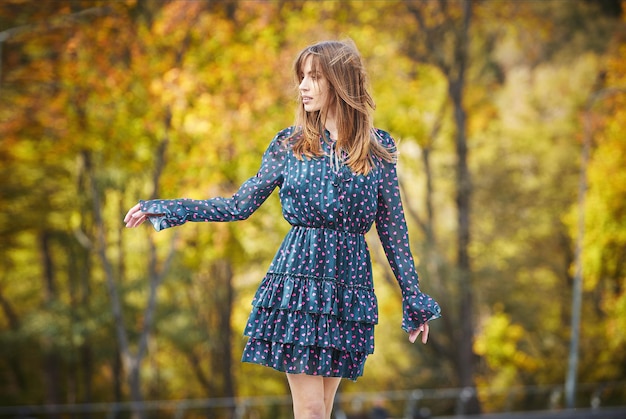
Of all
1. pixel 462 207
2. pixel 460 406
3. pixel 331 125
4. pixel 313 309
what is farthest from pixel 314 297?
pixel 462 207

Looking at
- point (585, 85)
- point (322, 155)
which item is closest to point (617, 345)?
point (585, 85)

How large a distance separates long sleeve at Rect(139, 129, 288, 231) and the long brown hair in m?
0.11

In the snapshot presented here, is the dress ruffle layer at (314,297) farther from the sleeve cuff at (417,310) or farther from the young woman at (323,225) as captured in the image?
the sleeve cuff at (417,310)

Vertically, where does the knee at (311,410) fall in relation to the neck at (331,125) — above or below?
below

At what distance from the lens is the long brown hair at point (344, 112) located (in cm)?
344

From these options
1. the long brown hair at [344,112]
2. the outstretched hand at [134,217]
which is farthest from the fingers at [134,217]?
the long brown hair at [344,112]

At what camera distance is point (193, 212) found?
3416 mm

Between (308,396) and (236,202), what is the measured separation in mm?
805

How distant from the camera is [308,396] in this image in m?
3.31

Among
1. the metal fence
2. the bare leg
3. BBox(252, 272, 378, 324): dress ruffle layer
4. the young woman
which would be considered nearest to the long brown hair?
the young woman

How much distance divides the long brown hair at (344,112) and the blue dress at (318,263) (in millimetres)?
47

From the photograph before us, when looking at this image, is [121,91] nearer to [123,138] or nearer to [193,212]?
[123,138]

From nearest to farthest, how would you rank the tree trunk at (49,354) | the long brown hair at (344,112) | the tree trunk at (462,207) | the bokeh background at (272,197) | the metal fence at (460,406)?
1. the long brown hair at (344,112)
2. the bokeh background at (272,197)
3. the metal fence at (460,406)
4. the tree trunk at (462,207)
5. the tree trunk at (49,354)

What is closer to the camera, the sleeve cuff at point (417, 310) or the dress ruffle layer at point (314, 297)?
the dress ruffle layer at point (314, 297)
